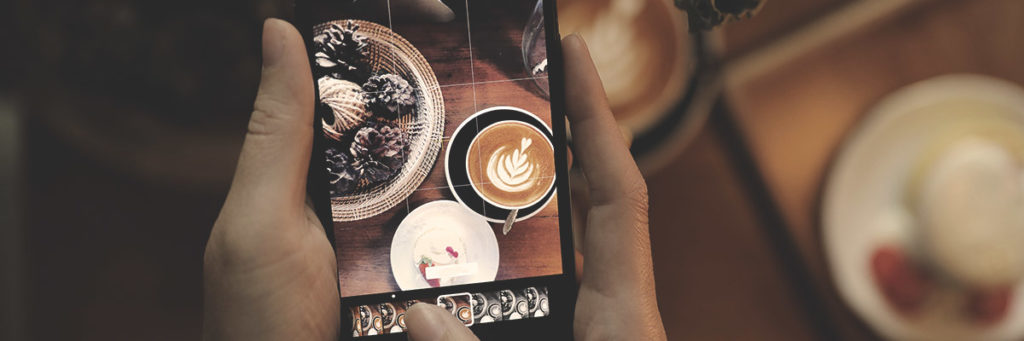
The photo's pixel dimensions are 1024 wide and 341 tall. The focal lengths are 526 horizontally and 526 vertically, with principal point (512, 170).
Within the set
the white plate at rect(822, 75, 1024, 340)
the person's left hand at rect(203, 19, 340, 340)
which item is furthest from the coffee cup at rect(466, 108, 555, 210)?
the white plate at rect(822, 75, 1024, 340)

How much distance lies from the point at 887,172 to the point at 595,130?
1.31 ft

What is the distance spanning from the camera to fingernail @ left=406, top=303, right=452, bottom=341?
35 centimetres

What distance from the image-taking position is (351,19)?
1.26ft

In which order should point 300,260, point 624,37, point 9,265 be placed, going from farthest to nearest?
point 9,265 → point 624,37 → point 300,260

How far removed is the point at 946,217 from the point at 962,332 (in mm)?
157

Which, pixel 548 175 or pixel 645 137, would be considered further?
pixel 645 137

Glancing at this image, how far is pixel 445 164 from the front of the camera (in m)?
0.39

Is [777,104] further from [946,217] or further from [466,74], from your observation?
[466,74]

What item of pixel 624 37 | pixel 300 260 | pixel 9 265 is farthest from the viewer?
pixel 9 265

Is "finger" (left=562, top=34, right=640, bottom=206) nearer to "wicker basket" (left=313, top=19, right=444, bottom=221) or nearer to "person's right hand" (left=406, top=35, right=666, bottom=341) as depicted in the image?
"person's right hand" (left=406, top=35, right=666, bottom=341)

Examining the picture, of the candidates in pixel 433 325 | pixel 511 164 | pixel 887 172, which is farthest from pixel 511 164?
→ pixel 887 172

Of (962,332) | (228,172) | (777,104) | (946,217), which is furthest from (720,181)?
(228,172)

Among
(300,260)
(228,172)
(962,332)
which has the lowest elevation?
(962,332)

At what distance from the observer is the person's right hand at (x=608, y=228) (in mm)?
397
